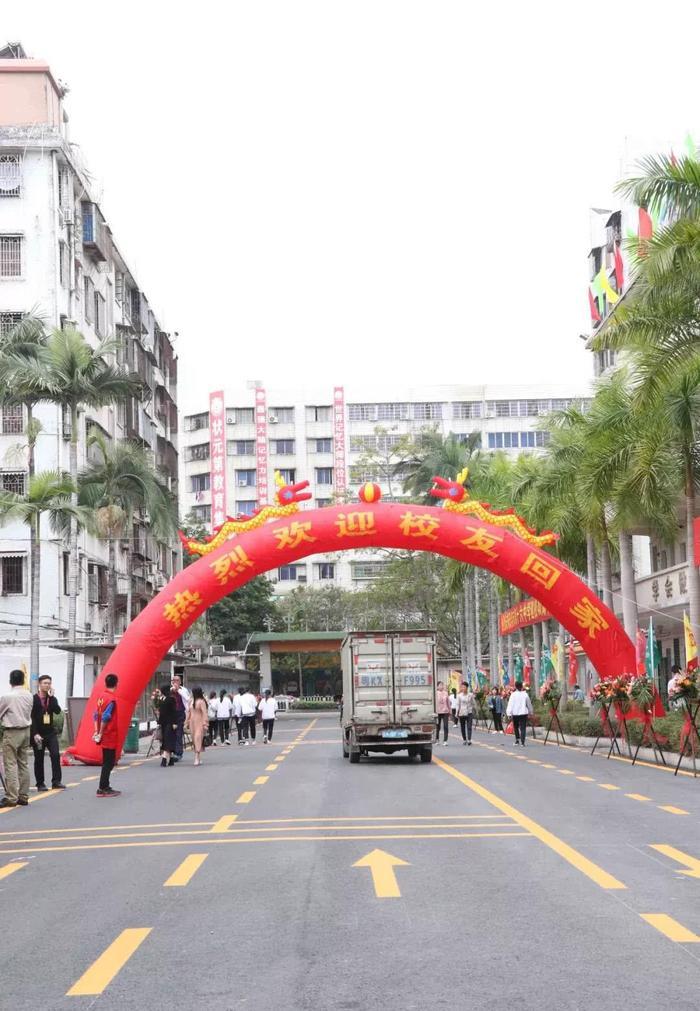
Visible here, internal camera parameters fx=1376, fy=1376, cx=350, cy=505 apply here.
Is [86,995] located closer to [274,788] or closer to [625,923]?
[625,923]

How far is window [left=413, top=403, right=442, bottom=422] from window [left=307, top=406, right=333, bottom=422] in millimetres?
6807

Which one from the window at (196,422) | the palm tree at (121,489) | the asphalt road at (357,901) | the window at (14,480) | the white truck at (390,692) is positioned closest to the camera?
the asphalt road at (357,901)

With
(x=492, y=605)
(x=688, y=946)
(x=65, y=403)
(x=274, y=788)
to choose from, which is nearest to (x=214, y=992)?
(x=688, y=946)

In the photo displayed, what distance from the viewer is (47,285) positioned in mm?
53031

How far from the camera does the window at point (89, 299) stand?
2274 inches

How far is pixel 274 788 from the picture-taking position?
69.6 ft

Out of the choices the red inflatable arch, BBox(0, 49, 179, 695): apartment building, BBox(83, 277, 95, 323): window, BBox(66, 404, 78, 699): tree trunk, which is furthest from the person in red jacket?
BBox(83, 277, 95, 323): window

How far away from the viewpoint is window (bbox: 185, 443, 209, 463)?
111875mm

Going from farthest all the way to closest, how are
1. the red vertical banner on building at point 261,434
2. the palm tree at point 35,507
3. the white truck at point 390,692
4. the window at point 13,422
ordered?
the red vertical banner on building at point 261,434
the window at point 13,422
the palm tree at point 35,507
the white truck at point 390,692

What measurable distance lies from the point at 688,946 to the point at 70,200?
169 ft

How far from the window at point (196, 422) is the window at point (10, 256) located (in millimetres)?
57864

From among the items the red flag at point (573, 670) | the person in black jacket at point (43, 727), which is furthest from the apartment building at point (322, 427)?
the person in black jacket at point (43, 727)

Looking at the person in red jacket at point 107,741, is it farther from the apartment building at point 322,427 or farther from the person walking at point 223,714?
the apartment building at point 322,427

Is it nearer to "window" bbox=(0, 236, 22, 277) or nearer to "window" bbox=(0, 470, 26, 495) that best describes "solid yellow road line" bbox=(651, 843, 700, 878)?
"window" bbox=(0, 470, 26, 495)
